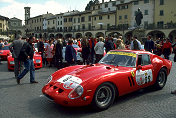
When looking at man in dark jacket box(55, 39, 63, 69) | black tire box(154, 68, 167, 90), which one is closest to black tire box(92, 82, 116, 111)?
black tire box(154, 68, 167, 90)

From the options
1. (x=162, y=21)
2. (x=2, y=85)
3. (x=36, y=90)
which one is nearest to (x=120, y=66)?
(x=36, y=90)

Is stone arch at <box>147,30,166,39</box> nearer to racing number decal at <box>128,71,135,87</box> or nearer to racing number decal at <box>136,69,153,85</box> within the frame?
racing number decal at <box>136,69,153,85</box>

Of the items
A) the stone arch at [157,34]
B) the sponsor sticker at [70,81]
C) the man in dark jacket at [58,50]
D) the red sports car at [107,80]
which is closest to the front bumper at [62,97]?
the red sports car at [107,80]

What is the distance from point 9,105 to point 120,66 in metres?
3.23

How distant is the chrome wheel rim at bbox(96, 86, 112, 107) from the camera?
4156 mm

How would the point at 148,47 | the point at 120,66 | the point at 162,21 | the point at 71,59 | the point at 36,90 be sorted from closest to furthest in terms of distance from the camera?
the point at 120,66 → the point at 36,90 → the point at 71,59 → the point at 148,47 → the point at 162,21

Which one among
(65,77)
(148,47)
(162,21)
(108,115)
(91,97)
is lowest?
(108,115)

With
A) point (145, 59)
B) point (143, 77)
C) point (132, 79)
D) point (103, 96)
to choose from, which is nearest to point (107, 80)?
point (103, 96)

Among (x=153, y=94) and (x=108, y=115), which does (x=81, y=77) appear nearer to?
(x=108, y=115)

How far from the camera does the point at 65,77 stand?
453cm

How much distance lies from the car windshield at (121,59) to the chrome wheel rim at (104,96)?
3.84 ft

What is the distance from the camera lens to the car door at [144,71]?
5.00 metres

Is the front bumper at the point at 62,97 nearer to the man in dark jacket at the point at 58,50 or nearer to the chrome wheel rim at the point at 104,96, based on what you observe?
the chrome wheel rim at the point at 104,96

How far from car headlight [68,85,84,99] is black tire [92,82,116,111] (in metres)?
Answer: 0.37
